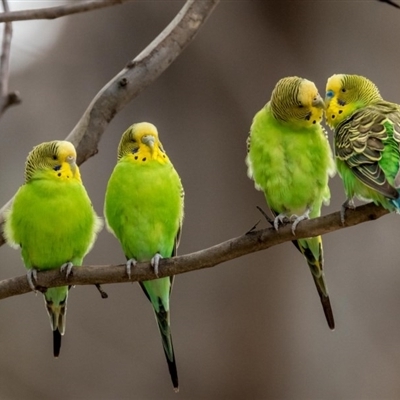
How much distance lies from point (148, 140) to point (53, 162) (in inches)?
15.1

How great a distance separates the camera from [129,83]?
127 inches

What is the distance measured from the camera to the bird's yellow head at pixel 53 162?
3.18 m

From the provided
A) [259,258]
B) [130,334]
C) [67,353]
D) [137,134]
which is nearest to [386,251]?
[259,258]

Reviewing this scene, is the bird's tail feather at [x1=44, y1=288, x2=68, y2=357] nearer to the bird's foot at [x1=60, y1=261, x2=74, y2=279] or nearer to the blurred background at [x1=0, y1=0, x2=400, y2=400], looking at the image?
the bird's foot at [x1=60, y1=261, x2=74, y2=279]

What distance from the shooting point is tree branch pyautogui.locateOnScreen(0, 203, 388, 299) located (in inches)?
104

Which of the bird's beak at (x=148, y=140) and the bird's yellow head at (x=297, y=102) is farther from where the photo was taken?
the bird's beak at (x=148, y=140)

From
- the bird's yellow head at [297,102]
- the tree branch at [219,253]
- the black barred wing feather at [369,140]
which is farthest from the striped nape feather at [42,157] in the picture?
the black barred wing feather at [369,140]

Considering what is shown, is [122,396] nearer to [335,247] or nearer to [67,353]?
[67,353]

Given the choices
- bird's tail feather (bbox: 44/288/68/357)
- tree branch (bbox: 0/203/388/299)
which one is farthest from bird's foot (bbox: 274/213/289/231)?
bird's tail feather (bbox: 44/288/68/357)

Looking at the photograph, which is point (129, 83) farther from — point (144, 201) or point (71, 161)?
point (144, 201)

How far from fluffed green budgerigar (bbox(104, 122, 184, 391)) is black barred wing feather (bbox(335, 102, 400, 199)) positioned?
79 cm

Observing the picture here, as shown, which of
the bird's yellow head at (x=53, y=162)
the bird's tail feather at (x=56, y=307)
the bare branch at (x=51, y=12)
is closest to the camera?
the bare branch at (x=51, y=12)

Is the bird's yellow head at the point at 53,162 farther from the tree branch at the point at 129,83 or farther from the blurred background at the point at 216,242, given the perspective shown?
the blurred background at the point at 216,242

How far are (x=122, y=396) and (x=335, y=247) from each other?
198 cm
